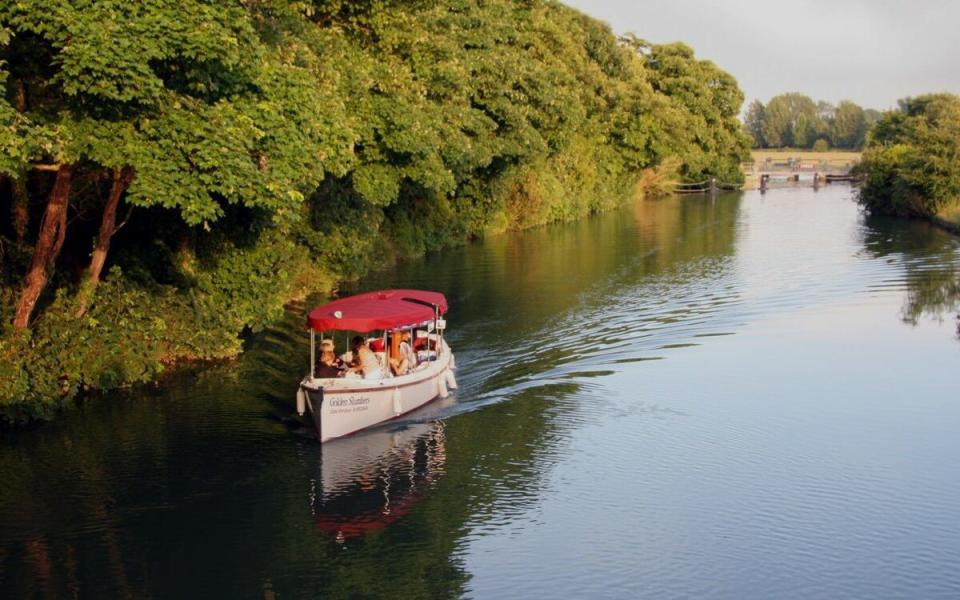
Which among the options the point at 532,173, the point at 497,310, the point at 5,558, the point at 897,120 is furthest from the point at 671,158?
the point at 5,558

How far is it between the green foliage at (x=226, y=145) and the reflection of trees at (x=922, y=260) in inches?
604

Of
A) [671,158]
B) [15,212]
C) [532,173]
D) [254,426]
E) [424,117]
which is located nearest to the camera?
[254,426]

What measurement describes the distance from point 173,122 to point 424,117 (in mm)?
15012

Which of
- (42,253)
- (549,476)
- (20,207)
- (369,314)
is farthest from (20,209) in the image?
(549,476)

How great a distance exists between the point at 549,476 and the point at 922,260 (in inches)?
1178

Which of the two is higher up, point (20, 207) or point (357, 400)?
point (20, 207)

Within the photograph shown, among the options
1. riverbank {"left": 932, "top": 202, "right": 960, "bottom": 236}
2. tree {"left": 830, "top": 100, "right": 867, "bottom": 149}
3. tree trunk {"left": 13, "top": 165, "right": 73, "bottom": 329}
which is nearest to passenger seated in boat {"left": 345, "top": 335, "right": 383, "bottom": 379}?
tree trunk {"left": 13, "top": 165, "right": 73, "bottom": 329}

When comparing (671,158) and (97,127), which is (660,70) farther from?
(97,127)

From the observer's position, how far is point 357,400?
2012 centimetres

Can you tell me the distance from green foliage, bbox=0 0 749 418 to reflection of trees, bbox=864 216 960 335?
1533 centimetres

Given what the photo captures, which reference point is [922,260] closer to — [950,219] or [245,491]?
[950,219]

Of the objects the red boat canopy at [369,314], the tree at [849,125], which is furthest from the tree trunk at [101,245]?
the tree at [849,125]

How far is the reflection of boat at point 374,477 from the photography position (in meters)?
16.5

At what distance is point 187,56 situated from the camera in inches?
680
